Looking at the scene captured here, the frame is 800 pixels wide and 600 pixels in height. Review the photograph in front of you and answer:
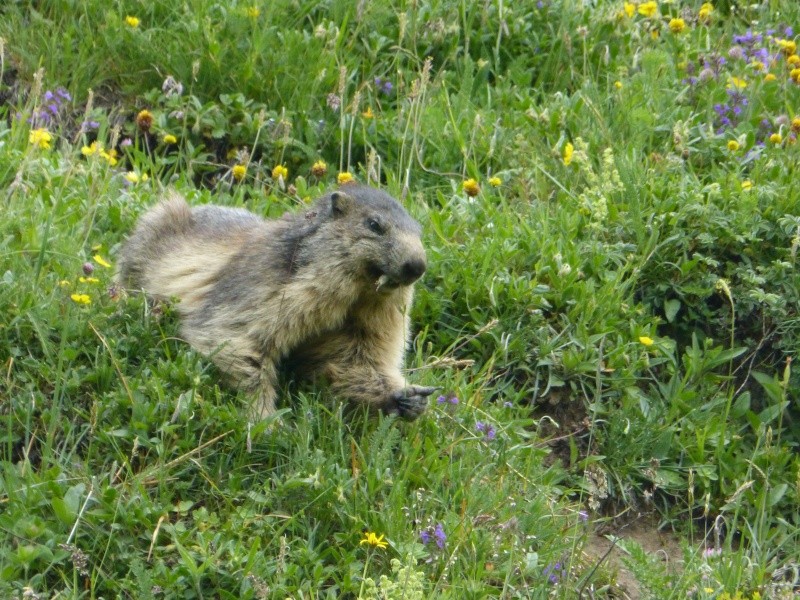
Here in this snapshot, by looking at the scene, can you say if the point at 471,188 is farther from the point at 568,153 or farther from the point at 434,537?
the point at 434,537

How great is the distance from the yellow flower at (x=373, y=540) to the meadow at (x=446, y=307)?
35mm

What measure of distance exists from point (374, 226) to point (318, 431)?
0.89m

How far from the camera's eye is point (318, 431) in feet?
16.4

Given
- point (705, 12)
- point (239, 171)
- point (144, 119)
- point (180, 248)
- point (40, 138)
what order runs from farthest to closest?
1. point (705, 12)
2. point (144, 119)
3. point (239, 171)
4. point (40, 138)
5. point (180, 248)

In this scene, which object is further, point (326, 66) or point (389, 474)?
point (326, 66)

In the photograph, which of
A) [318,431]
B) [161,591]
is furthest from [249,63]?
[161,591]

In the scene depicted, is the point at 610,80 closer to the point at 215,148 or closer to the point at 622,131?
the point at 622,131

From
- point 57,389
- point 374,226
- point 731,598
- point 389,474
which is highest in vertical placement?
point 374,226

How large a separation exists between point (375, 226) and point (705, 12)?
4.01m

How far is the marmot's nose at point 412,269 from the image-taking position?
5020 millimetres

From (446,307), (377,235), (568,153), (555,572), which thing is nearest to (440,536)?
(555,572)

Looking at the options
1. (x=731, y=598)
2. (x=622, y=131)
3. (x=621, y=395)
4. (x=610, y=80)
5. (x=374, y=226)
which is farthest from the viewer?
(x=610, y=80)

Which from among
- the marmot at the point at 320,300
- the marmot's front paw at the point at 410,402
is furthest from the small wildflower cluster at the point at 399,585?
the marmot at the point at 320,300

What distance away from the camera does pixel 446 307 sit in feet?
20.0
